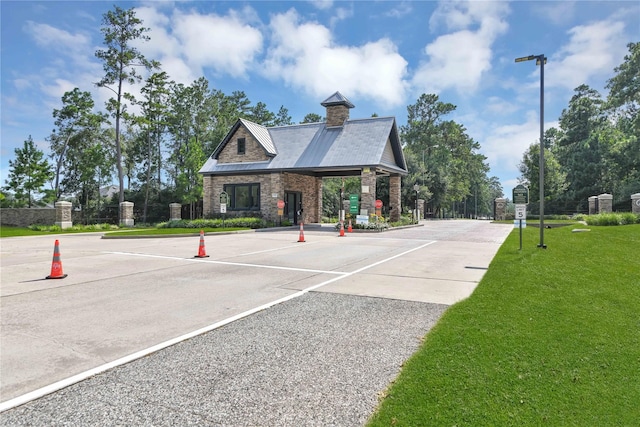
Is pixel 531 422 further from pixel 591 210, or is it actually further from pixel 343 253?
pixel 591 210

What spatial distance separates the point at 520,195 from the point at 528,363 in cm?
1028

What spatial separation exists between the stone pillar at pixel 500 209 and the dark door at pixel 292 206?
850 inches

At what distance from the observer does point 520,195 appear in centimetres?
1251

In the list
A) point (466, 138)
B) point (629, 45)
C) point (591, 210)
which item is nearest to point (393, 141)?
point (591, 210)

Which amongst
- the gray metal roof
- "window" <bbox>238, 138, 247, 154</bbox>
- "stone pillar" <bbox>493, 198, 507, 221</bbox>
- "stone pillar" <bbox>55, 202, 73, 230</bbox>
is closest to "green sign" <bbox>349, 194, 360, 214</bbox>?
the gray metal roof

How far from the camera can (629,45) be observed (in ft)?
137

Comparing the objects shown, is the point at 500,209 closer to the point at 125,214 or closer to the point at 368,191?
the point at 368,191

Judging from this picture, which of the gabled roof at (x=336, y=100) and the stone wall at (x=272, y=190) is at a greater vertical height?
the gabled roof at (x=336, y=100)

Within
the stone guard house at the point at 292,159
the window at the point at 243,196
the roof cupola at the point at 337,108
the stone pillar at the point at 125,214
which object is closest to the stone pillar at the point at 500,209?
the stone guard house at the point at 292,159

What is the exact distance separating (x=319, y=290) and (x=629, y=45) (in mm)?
52449

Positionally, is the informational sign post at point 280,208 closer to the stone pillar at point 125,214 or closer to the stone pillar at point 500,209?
the stone pillar at point 125,214

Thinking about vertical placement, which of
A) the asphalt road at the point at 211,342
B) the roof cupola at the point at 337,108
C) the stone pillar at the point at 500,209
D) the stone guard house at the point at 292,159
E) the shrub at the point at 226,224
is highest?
the roof cupola at the point at 337,108

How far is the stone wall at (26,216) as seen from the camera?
1287 inches

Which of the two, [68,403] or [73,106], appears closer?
[68,403]
